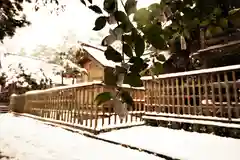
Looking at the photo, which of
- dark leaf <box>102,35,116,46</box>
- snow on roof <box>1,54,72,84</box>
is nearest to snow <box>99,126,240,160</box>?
dark leaf <box>102,35,116,46</box>

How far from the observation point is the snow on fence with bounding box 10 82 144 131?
19.1ft

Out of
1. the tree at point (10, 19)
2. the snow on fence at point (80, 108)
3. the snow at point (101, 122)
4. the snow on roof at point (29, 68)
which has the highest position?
the snow on roof at point (29, 68)

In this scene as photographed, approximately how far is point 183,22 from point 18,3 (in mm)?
5268

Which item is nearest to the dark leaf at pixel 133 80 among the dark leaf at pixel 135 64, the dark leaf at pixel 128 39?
the dark leaf at pixel 135 64

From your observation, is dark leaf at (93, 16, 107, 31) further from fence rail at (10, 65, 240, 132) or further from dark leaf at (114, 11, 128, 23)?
fence rail at (10, 65, 240, 132)

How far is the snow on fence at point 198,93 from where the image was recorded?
4668 millimetres

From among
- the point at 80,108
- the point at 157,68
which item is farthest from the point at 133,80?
the point at 80,108

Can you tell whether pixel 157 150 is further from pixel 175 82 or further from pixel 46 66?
pixel 46 66

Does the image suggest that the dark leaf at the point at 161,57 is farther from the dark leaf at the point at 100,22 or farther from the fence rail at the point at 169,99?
the fence rail at the point at 169,99

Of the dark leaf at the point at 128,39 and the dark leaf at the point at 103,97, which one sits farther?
the dark leaf at the point at 128,39

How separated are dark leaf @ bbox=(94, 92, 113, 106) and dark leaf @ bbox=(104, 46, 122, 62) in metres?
0.14

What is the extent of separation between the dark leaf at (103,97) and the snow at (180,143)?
310cm

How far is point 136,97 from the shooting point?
7.52 m

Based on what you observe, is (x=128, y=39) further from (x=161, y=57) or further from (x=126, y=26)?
(x=161, y=57)
